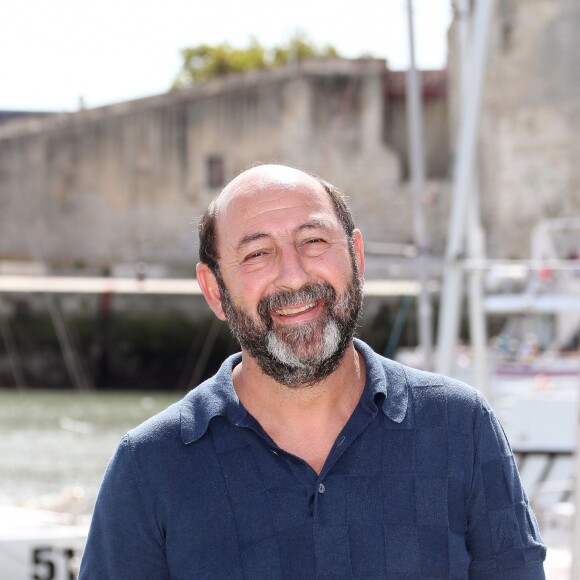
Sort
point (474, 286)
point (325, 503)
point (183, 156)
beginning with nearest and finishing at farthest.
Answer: point (325, 503) → point (474, 286) → point (183, 156)

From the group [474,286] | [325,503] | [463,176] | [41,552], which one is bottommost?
[41,552]

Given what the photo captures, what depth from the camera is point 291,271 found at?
1.71 metres

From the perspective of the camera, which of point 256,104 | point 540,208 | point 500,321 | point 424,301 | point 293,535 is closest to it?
point 293,535

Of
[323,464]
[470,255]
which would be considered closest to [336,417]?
[323,464]

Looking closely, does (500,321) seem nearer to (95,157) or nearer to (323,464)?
(95,157)

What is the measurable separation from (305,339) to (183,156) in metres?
22.0

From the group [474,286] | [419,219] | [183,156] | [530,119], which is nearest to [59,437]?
[419,219]

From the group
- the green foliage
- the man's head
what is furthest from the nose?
the green foliage

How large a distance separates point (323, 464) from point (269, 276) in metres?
0.25

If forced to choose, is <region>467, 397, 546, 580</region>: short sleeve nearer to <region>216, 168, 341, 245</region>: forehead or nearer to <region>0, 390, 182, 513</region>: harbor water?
<region>216, 168, 341, 245</region>: forehead

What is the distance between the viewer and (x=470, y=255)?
7348 millimetres

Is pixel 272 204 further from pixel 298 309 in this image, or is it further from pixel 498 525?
pixel 498 525

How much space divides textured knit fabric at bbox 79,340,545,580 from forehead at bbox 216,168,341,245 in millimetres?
241

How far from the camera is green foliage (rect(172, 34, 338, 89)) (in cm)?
3231
